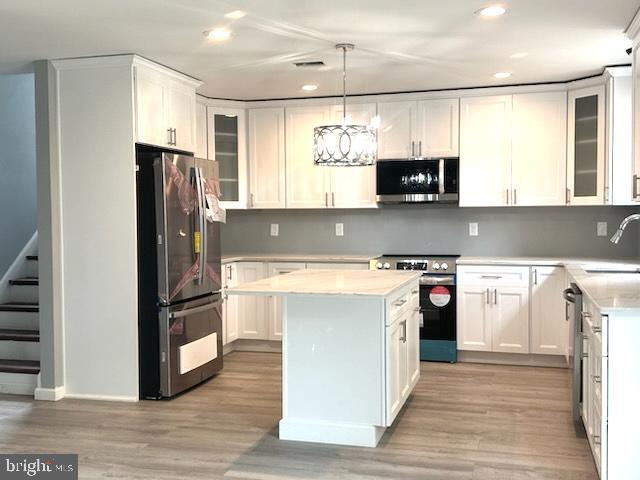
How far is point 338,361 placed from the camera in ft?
12.0

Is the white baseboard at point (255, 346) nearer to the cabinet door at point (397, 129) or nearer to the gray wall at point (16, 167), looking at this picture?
the cabinet door at point (397, 129)

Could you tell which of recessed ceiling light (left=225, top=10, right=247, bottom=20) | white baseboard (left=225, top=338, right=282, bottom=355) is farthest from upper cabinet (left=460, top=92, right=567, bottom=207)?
recessed ceiling light (left=225, top=10, right=247, bottom=20)

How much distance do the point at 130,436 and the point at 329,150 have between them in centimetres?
202

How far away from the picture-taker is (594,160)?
544 cm

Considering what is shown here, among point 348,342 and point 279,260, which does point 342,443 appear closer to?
point 348,342

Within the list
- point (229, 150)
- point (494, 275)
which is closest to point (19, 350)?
point (229, 150)

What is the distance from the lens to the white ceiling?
3557mm

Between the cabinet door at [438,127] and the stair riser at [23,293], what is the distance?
3.59 metres

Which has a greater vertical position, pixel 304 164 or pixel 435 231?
pixel 304 164

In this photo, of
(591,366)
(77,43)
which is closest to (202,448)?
(591,366)

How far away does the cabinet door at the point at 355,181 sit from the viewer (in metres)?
6.14

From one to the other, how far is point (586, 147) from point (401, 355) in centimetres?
268

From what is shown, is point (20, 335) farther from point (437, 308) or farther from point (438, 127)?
point (438, 127)

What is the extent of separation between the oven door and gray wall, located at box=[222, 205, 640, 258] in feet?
2.14
